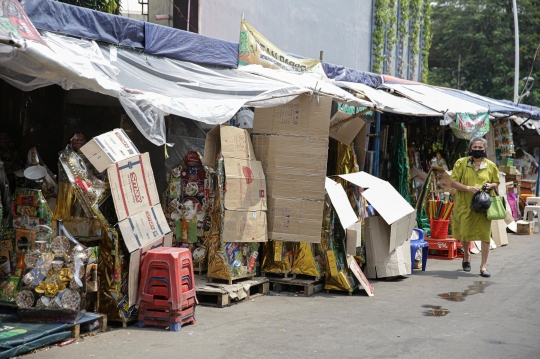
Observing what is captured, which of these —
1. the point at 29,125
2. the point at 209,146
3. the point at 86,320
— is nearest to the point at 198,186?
the point at 209,146

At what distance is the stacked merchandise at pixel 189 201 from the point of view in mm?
8336

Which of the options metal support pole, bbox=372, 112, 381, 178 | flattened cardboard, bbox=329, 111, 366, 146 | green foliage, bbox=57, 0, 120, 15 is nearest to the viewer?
flattened cardboard, bbox=329, 111, 366, 146

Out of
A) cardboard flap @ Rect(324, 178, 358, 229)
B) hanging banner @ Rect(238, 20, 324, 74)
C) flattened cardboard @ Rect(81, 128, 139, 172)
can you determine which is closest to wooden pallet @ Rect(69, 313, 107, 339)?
flattened cardboard @ Rect(81, 128, 139, 172)

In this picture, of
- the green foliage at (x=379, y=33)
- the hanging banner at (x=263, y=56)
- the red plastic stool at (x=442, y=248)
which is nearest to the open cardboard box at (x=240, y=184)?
the hanging banner at (x=263, y=56)

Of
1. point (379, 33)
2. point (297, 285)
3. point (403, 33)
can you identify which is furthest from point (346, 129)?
point (403, 33)

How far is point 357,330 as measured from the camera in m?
6.85

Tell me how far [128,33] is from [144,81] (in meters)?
0.74

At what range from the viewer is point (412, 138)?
1487 centimetres

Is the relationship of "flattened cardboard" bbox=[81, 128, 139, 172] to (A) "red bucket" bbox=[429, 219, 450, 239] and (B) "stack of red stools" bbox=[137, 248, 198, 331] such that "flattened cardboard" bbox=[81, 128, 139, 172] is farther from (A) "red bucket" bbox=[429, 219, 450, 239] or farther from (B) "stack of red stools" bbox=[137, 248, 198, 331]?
(A) "red bucket" bbox=[429, 219, 450, 239]

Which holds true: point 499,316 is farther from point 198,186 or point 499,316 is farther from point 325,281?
point 198,186

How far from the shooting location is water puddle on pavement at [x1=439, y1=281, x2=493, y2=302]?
28.3ft

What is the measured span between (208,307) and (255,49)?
4139 millimetres

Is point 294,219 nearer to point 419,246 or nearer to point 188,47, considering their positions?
point 188,47

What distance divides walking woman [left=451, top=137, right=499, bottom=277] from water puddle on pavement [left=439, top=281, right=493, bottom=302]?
620 millimetres
